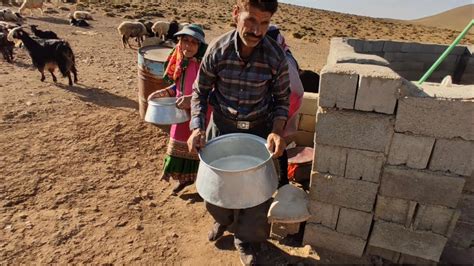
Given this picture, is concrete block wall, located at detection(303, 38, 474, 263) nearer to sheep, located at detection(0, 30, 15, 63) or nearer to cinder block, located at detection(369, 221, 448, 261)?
cinder block, located at detection(369, 221, 448, 261)

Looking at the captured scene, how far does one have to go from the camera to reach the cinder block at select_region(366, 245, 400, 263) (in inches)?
109

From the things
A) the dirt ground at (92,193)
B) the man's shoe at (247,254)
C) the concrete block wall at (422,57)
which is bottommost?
the dirt ground at (92,193)

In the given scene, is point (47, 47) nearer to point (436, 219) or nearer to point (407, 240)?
point (407, 240)

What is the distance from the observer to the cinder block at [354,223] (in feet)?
8.66

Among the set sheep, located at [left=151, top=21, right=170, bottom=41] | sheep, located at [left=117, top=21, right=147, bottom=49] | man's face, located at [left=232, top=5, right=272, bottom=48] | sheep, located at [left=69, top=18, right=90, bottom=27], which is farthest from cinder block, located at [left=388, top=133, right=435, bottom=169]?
sheep, located at [left=69, top=18, right=90, bottom=27]

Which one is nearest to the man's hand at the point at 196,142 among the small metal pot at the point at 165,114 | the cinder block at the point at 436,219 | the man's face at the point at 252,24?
the man's face at the point at 252,24

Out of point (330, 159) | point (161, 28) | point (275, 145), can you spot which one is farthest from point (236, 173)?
point (161, 28)

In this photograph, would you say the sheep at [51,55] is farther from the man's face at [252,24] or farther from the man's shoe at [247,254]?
the man's face at [252,24]

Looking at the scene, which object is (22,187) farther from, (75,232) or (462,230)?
(462,230)

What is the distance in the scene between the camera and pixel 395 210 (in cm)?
255

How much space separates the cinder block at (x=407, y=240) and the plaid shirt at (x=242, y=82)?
3.71 feet

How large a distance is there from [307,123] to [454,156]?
1.93 metres

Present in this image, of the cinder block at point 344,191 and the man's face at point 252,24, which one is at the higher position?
the man's face at point 252,24

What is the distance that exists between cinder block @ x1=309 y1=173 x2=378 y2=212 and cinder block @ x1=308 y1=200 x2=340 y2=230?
5 cm
